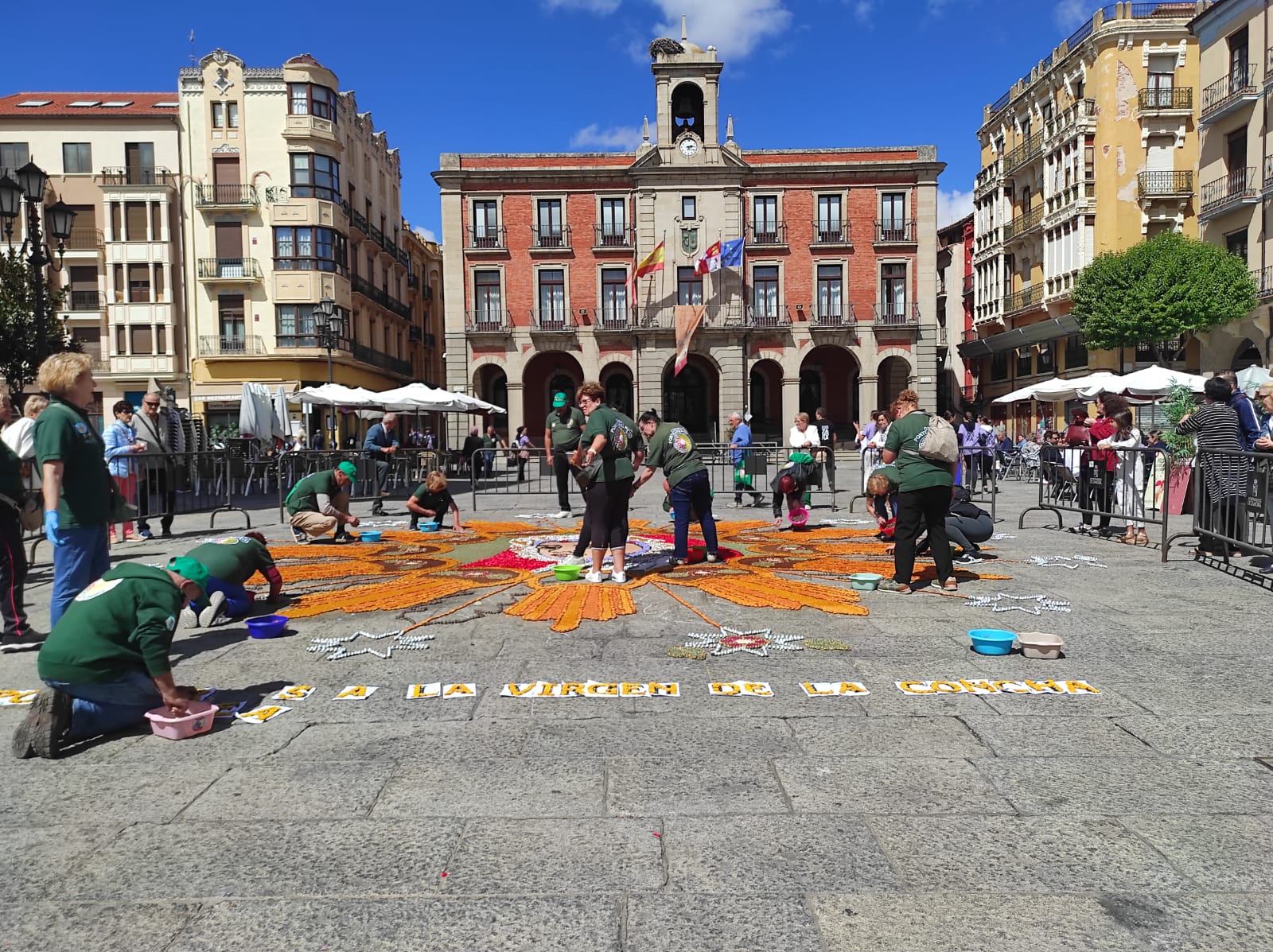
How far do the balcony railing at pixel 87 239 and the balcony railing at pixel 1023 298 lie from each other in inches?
1657

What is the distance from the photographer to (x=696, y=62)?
38531 mm

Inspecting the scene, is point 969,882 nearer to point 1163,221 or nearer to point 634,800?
point 634,800

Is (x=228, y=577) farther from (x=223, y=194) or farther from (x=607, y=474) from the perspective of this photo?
(x=223, y=194)

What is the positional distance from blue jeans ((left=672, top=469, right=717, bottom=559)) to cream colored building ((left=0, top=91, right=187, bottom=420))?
36.4 m

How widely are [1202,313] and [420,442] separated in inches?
1109

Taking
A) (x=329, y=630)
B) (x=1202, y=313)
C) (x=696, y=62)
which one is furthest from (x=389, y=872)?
(x=696, y=62)

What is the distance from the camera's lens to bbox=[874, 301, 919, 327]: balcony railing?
3928 centimetres

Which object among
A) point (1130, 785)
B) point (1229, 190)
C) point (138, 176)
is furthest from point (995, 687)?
point (138, 176)

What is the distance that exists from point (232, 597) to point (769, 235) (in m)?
36.1

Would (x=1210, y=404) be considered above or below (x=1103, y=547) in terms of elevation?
above

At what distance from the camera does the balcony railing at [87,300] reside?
3856cm

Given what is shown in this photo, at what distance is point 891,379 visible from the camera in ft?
141

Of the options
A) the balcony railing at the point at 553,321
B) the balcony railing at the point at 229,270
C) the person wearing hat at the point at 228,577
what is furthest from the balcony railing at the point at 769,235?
the person wearing hat at the point at 228,577

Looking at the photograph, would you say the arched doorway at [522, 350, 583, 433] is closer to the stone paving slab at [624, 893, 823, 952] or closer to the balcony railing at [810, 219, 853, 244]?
the balcony railing at [810, 219, 853, 244]
